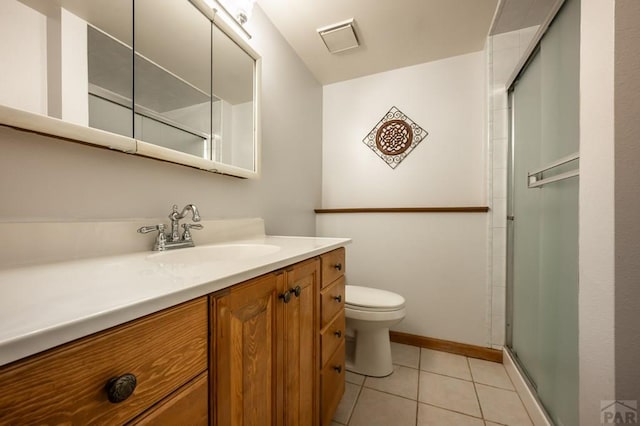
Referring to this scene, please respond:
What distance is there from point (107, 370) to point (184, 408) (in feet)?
0.55

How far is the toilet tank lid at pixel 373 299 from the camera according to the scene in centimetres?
140

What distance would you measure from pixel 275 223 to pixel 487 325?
1565mm

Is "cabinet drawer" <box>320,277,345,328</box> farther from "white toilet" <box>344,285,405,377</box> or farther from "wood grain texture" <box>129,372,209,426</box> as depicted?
"wood grain texture" <box>129,372,209,426</box>

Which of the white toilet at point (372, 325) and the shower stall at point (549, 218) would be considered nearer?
the shower stall at point (549, 218)

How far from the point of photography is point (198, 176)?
41.6 inches

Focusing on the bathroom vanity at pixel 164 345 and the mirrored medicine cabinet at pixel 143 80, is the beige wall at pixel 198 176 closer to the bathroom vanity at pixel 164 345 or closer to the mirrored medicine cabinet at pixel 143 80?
the mirrored medicine cabinet at pixel 143 80

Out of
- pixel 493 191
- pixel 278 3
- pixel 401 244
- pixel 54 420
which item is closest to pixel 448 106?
pixel 493 191

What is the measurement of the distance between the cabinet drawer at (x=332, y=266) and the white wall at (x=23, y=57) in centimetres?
90

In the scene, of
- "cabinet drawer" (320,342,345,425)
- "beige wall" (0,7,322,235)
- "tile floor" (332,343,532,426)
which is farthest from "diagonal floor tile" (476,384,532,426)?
"beige wall" (0,7,322,235)

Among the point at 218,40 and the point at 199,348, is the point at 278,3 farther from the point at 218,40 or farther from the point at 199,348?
the point at 199,348

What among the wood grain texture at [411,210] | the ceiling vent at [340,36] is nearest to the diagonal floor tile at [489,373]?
the wood grain texture at [411,210]

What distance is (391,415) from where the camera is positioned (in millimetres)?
1175

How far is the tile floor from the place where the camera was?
1151 millimetres

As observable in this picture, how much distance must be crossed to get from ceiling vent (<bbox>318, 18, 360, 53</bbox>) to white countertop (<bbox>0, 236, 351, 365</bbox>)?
1.58 metres
